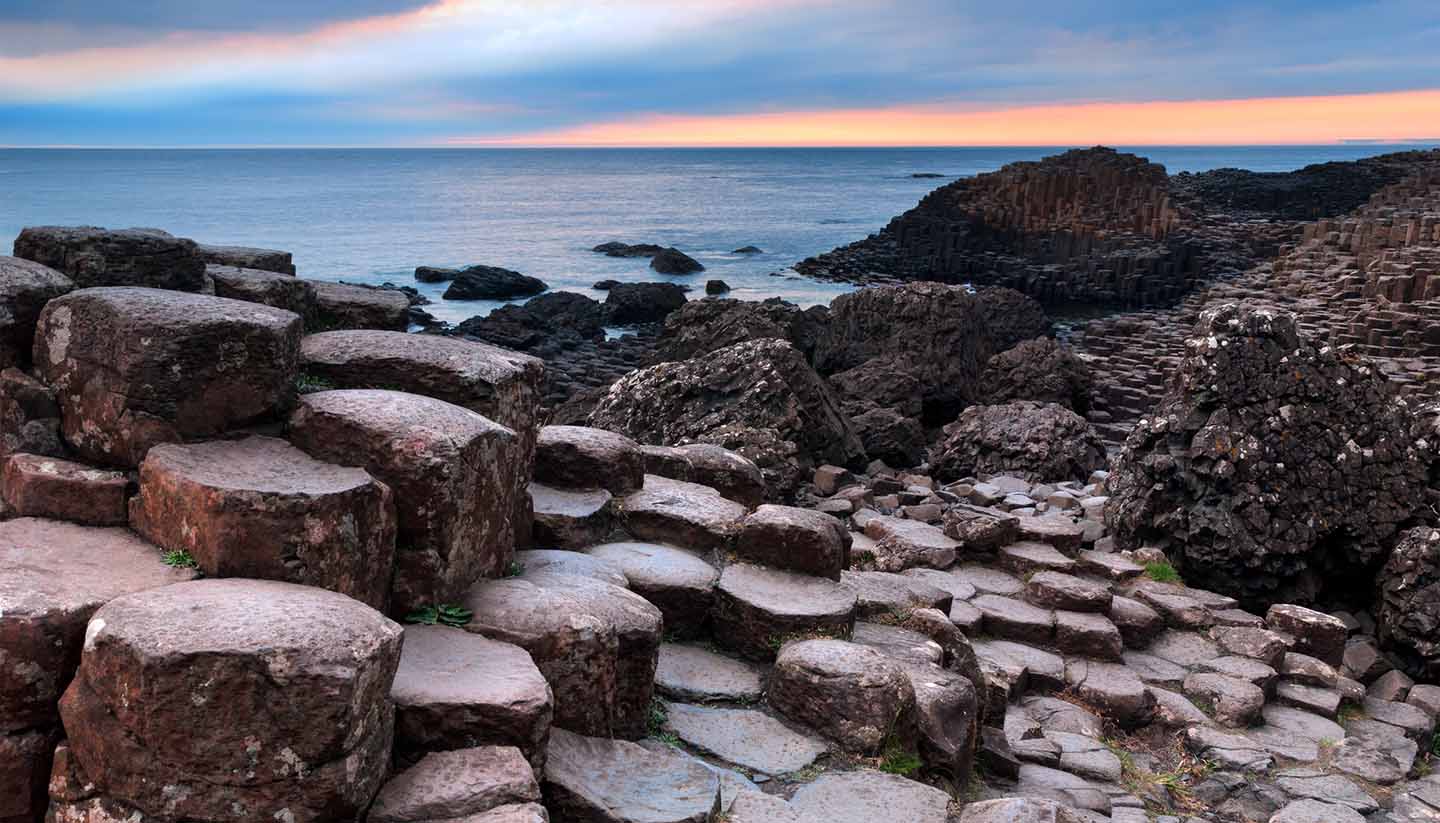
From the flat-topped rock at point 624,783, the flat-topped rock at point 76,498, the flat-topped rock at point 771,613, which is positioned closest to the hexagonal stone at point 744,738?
the flat-topped rock at point 624,783

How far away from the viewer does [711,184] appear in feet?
511

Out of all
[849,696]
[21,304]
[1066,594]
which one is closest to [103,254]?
[21,304]

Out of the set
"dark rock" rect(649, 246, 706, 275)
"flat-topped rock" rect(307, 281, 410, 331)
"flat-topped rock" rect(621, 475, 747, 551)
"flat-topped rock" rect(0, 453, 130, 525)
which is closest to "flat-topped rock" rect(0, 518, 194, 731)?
"flat-topped rock" rect(0, 453, 130, 525)

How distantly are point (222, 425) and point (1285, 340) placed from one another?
8631mm

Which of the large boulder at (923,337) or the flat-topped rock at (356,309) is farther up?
the flat-topped rock at (356,309)

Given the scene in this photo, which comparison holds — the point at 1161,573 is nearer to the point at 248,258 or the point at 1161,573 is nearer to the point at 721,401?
the point at 721,401

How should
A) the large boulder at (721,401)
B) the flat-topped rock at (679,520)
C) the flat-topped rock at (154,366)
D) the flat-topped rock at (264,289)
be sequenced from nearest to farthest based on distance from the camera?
1. the flat-topped rock at (154,366)
2. the flat-topped rock at (264,289)
3. the flat-topped rock at (679,520)
4. the large boulder at (721,401)

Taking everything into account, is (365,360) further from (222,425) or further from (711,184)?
(711,184)

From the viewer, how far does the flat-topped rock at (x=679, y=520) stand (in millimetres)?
6258

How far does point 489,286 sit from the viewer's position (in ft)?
143

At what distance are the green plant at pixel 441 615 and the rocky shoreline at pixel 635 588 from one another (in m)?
0.02

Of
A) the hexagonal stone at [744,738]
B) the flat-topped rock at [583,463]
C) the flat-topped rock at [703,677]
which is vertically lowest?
the hexagonal stone at [744,738]

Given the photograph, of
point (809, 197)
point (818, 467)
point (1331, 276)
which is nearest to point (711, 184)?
point (809, 197)

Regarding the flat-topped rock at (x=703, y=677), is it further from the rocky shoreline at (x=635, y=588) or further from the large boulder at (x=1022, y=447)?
the large boulder at (x=1022, y=447)
